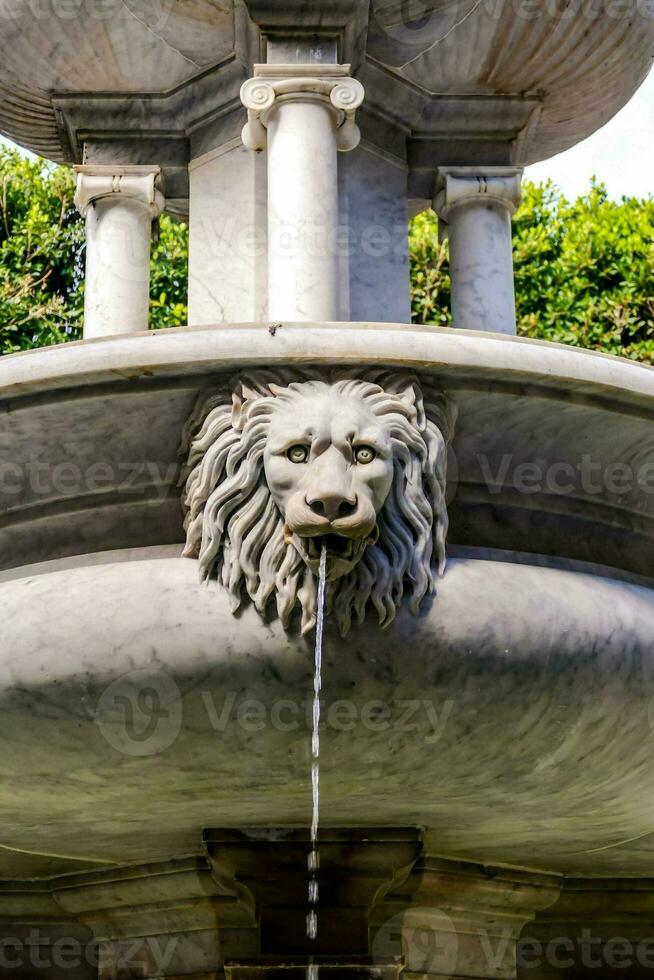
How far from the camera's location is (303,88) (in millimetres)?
5309

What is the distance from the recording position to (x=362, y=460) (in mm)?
3186

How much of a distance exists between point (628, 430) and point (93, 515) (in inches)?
52.8

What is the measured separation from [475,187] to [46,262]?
A: 33.5ft

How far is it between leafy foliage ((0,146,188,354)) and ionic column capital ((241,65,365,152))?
9.09m

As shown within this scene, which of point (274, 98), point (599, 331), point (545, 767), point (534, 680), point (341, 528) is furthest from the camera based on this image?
point (599, 331)

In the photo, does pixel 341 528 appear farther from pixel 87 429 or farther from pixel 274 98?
pixel 274 98

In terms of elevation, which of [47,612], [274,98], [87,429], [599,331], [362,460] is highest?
[599,331]

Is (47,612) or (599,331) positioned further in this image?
(599,331)

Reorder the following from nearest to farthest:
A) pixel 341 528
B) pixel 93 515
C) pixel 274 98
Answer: pixel 341 528
pixel 93 515
pixel 274 98

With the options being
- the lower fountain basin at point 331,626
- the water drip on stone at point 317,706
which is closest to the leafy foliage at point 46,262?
the lower fountain basin at point 331,626

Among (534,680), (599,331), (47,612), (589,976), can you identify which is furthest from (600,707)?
(599,331)

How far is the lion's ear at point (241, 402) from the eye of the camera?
335 cm

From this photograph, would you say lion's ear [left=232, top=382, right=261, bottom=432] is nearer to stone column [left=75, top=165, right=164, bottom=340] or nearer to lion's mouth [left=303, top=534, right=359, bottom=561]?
lion's mouth [left=303, top=534, right=359, bottom=561]

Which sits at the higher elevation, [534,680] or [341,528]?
[341,528]
